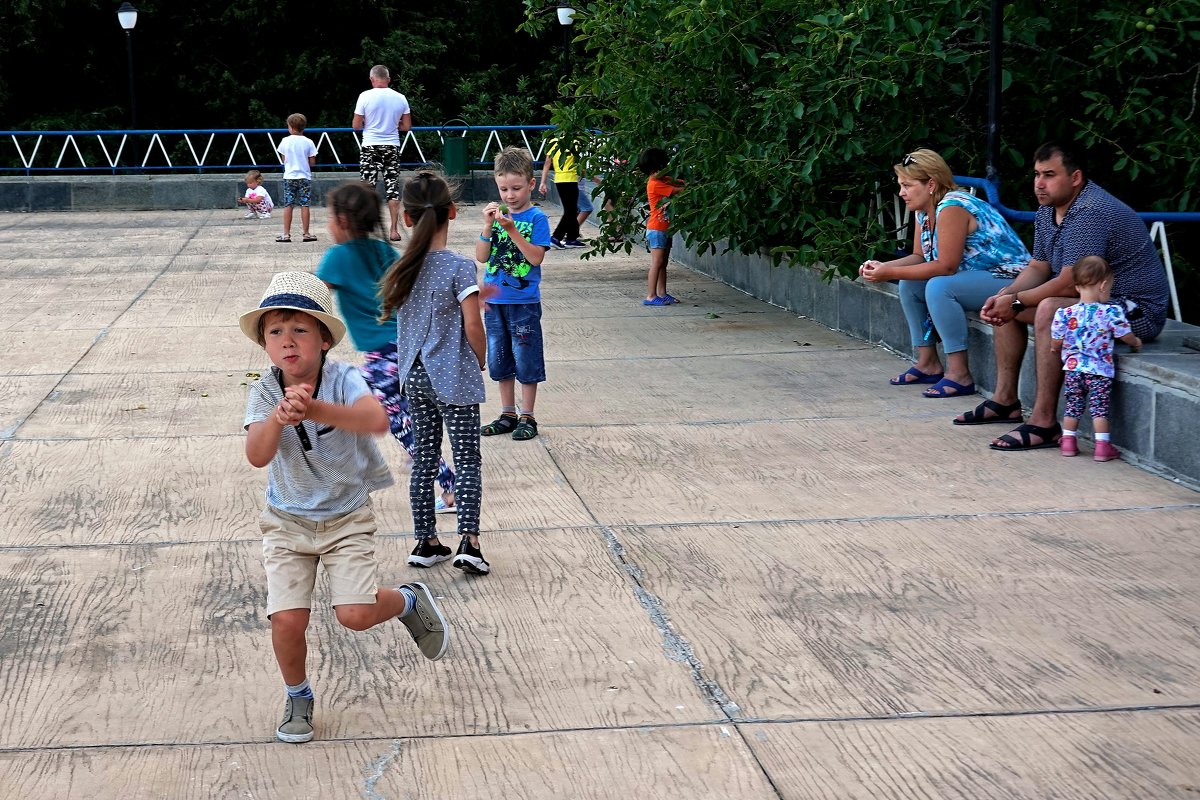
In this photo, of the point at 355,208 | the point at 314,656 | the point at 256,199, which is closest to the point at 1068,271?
the point at 355,208

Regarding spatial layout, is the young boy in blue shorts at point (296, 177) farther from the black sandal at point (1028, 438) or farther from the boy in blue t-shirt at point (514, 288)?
the black sandal at point (1028, 438)

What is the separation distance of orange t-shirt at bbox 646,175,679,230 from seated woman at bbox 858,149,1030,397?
332 centimetres

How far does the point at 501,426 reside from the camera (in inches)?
287

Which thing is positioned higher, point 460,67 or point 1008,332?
point 460,67

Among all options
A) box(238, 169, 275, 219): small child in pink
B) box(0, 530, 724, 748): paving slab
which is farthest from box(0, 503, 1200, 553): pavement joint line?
box(238, 169, 275, 219): small child in pink

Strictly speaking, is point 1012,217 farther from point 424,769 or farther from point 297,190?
point 297,190

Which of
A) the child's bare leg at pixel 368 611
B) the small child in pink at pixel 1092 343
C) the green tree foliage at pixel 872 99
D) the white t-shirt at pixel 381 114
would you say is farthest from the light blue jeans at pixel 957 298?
the white t-shirt at pixel 381 114

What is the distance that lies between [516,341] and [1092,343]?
2693 millimetres

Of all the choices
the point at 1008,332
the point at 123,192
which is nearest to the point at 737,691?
the point at 1008,332

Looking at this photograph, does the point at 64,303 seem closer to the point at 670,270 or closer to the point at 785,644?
the point at 670,270

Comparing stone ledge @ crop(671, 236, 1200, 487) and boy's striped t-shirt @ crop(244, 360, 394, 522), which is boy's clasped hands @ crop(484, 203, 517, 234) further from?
stone ledge @ crop(671, 236, 1200, 487)

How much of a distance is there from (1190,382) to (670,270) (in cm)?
861

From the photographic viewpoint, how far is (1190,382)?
19.9 ft

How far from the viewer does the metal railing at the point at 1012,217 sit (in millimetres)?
7680
